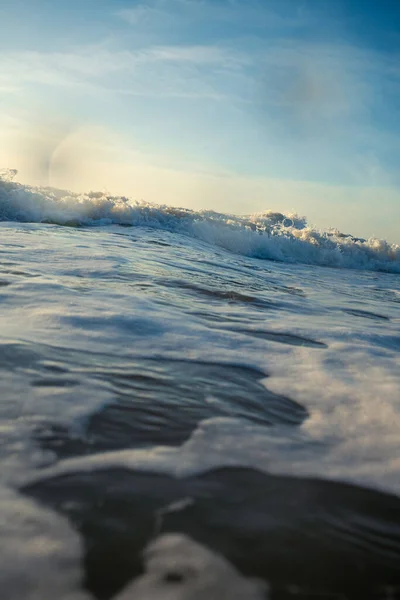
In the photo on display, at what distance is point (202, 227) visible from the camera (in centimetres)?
1459

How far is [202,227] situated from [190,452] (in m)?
13.2

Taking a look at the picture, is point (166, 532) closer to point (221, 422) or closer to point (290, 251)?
point (221, 422)

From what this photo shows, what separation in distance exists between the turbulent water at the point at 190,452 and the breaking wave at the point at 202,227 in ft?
31.2

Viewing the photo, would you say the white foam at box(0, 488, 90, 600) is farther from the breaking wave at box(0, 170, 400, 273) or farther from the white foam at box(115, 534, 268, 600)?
the breaking wave at box(0, 170, 400, 273)

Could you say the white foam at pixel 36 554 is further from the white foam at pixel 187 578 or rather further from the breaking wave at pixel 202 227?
the breaking wave at pixel 202 227

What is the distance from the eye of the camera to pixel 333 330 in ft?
12.6

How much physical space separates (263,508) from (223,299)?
11.6 feet

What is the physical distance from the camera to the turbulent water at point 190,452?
3.69 ft

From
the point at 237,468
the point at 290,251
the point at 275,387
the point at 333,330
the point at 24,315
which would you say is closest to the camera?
the point at 237,468

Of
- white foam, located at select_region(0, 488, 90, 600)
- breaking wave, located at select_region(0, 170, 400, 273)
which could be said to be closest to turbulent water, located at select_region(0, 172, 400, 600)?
white foam, located at select_region(0, 488, 90, 600)

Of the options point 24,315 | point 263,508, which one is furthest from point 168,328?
point 263,508

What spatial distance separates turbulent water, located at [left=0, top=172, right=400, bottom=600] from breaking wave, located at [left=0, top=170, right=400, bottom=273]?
375 inches

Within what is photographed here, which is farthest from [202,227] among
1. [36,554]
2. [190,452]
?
[36,554]

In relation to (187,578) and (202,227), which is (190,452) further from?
(202,227)
